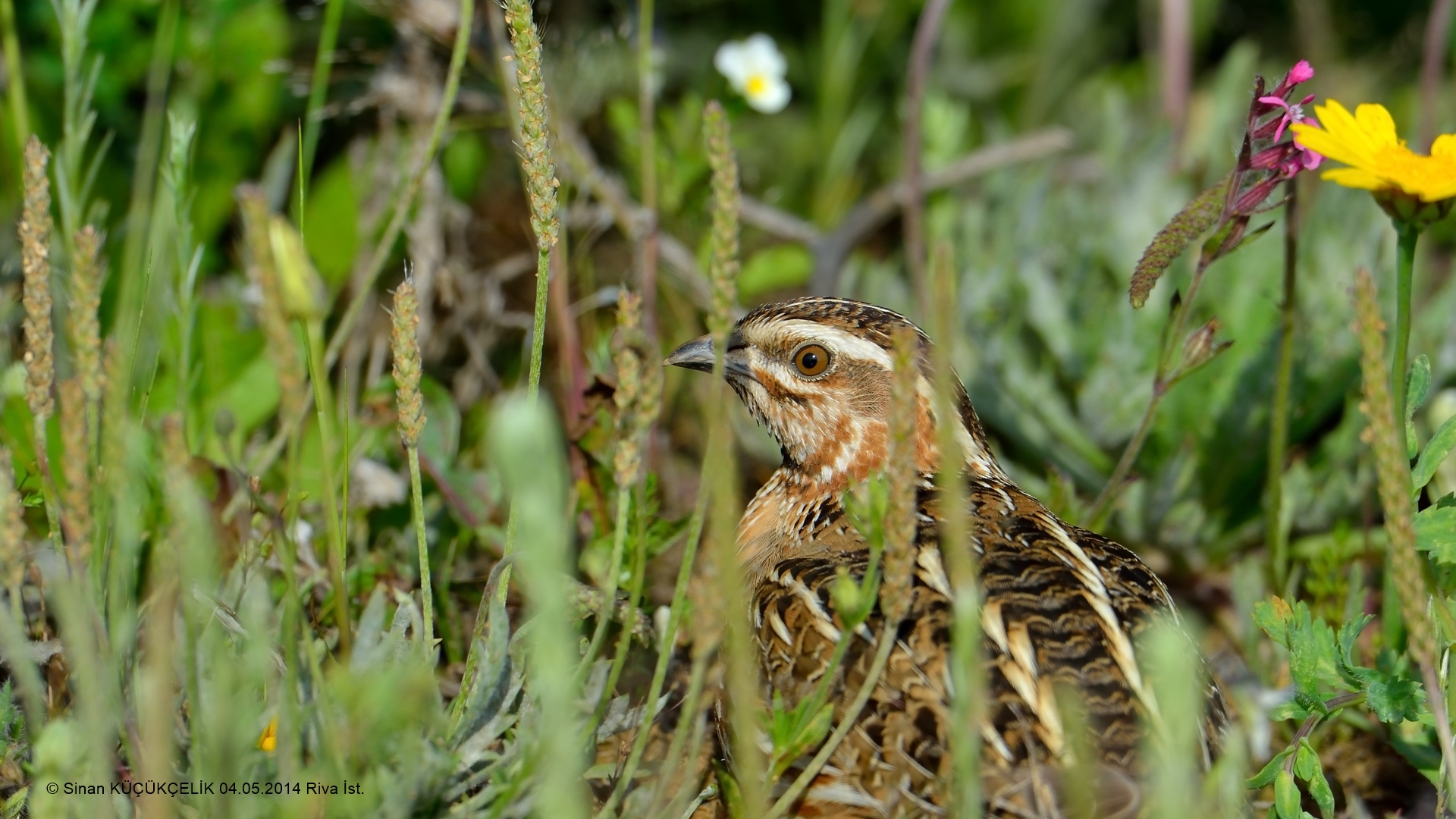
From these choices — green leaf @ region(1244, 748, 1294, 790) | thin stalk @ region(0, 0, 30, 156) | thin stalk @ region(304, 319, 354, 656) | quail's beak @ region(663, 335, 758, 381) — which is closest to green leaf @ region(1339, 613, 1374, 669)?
green leaf @ region(1244, 748, 1294, 790)

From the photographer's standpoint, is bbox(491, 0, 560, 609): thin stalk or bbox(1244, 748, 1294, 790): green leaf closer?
bbox(491, 0, 560, 609): thin stalk

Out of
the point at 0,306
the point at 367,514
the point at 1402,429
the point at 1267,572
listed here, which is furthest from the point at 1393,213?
the point at 0,306

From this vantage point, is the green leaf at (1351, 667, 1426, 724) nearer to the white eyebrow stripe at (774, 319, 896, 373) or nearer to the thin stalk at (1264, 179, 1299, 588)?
the thin stalk at (1264, 179, 1299, 588)

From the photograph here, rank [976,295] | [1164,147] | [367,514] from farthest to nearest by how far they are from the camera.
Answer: [1164,147], [976,295], [367,514]

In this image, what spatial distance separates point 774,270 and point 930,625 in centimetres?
285

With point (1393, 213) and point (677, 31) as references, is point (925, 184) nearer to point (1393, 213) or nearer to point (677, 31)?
point (677, 31)

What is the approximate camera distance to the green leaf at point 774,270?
548 cm

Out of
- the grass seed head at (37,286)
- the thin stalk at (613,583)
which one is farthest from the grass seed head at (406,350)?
the grass seed head at (37,286)

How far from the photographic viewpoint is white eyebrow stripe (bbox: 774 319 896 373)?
3650 millimetres

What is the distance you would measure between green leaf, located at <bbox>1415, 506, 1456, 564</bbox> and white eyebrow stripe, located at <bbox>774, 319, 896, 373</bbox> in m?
1.31

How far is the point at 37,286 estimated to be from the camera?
2.45 meters

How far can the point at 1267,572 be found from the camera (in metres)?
4.19

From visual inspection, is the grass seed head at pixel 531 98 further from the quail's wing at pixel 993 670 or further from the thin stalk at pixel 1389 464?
the thin stalk at pixel 1389 464

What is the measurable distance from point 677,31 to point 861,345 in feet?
13.0
